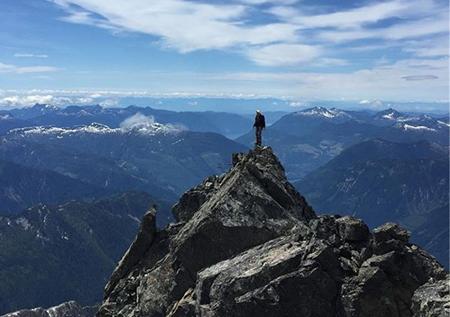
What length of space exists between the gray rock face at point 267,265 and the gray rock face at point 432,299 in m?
3.01

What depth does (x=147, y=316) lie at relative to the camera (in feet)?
172

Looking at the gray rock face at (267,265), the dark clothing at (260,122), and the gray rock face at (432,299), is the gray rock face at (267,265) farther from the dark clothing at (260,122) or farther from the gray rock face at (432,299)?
the dark clothing at (260,122)

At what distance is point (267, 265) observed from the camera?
138ft

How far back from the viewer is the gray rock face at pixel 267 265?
124ft

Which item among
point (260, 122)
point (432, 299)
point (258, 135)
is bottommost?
point (432, 299)

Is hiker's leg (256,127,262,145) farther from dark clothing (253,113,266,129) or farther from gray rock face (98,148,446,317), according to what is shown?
gray rock face (98,148,446,317)

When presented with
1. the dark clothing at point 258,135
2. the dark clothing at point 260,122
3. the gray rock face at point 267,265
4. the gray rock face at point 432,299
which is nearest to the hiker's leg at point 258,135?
the dark clothing at point 258,135

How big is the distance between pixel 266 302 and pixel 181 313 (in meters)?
11.3

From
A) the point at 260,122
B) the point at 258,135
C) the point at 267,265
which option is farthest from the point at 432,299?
the point at 258,135

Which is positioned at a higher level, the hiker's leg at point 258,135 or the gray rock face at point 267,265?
the hiker's leg at point 258,135

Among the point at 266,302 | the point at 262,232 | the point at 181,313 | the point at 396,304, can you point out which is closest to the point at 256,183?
the point at 262,232

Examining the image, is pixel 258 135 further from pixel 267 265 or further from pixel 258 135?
pixel 267 265

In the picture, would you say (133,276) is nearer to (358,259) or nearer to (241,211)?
(241,211)

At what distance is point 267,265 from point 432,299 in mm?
13842
